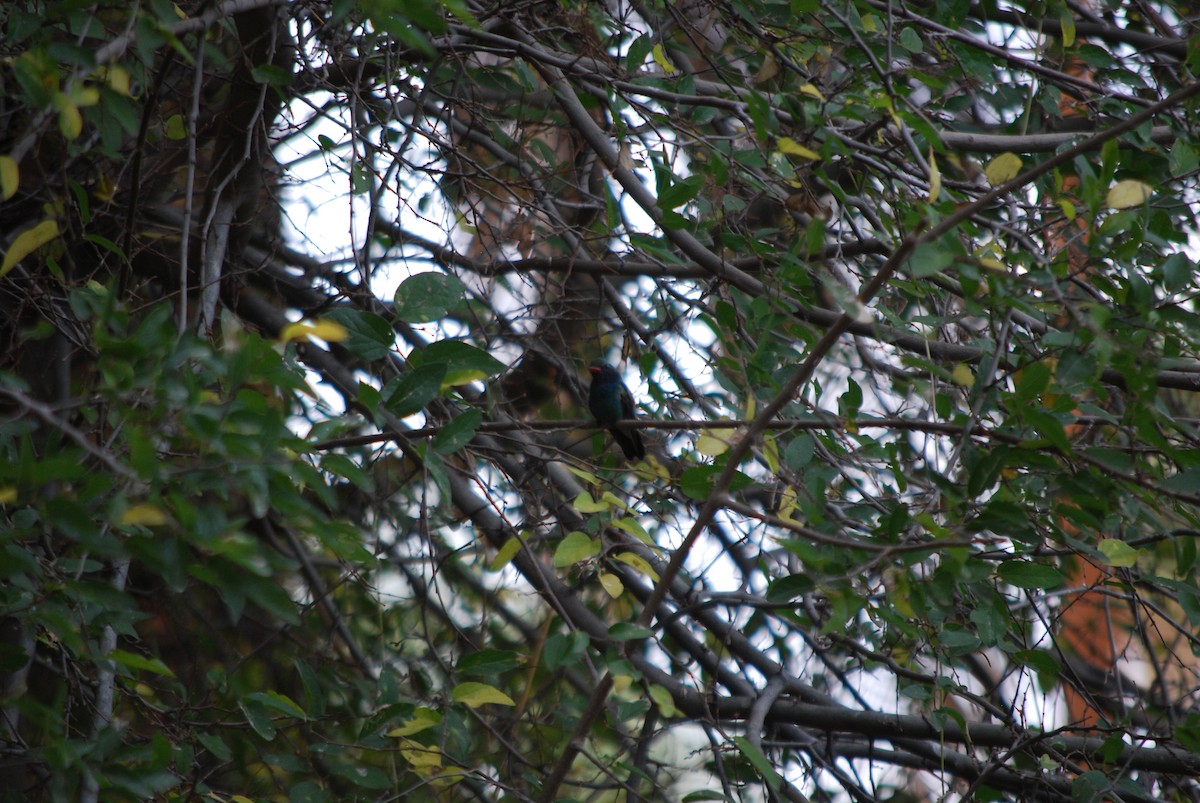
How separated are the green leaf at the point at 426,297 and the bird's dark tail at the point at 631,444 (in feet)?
6.66

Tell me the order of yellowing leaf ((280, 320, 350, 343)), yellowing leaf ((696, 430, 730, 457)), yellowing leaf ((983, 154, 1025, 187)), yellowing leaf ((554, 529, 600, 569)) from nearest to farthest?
1. yellowing leaf ((280, 320, 350, 343))
2. yellowing leaf ((554, 529, 600, 569))
3. yellowing leaf ((983, 154, 1025, 187))
4. yellowing leaf ((696, 430, 730, 457))

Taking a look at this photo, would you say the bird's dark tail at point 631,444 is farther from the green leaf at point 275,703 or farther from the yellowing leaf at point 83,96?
the yellowing leaf at point 83,96

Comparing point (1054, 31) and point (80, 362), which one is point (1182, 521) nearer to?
point (1054, 31)

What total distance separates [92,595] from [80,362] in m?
2.46

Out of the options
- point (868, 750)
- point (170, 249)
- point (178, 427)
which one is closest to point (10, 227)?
point (170, 249)

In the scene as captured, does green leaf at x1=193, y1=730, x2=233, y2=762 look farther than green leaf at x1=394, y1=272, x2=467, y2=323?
Yes

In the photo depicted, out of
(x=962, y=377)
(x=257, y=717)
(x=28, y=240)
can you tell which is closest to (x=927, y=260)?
(x=962, y=377)

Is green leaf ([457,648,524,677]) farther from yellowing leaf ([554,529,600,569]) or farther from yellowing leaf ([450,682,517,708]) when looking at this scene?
yellowing leaf ([554,529,600,569])

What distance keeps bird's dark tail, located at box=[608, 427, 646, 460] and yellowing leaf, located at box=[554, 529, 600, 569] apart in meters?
1.86

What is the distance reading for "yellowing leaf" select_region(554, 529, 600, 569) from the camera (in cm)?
250

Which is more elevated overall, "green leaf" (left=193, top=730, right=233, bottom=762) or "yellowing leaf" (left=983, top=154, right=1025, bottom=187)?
"yellowing leaf" (left=983, top=154, right=1025, bottom=187)

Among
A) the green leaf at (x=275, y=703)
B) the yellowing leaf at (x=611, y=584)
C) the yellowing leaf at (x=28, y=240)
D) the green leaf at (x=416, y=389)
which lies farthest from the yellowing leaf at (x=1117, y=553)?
the yellowing leaf at (x=28, y=240)

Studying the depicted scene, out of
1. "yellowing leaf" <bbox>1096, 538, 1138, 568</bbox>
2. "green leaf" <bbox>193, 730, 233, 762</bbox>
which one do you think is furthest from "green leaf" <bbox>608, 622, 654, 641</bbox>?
"yellowing leaf" <bbox>1096, 538, 1138, 568</bbox>

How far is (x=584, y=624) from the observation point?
3600 mm
